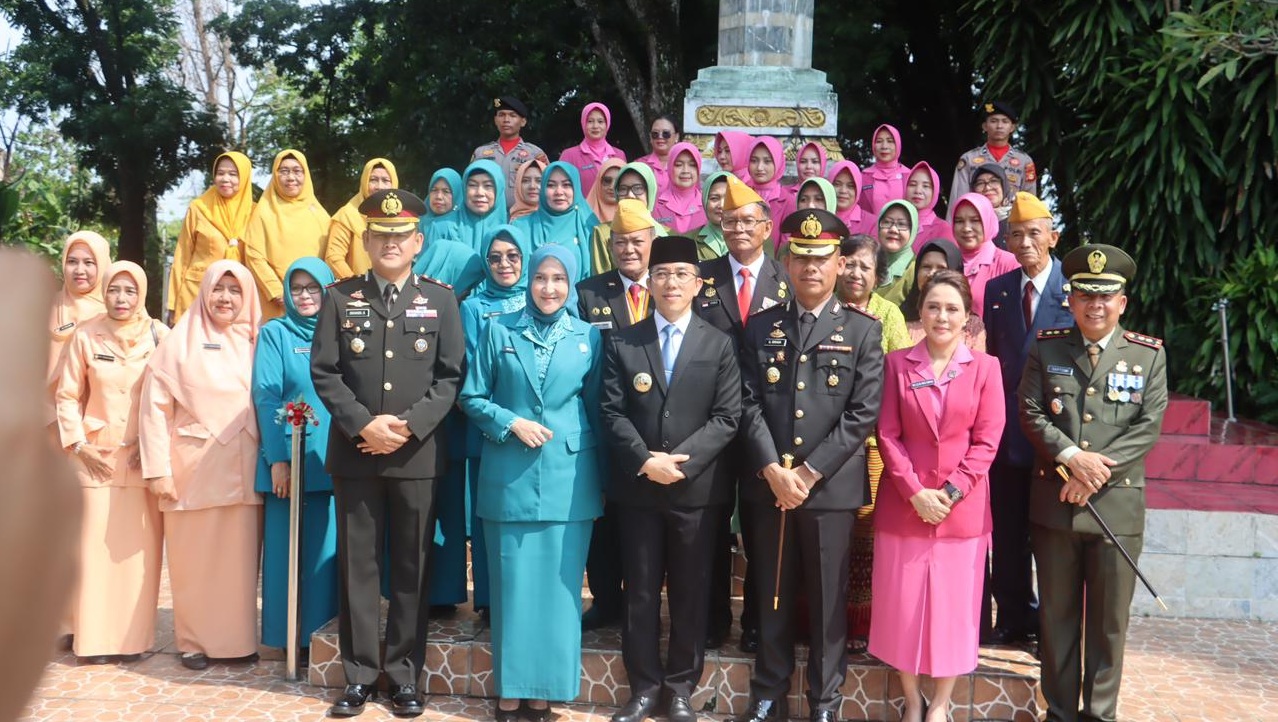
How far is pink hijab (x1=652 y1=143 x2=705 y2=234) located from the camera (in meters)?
7.04

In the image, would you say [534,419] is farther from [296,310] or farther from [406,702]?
[296,310]

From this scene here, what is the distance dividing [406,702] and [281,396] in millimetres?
1494

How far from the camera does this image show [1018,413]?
4578 millimetres

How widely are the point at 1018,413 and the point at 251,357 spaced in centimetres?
342

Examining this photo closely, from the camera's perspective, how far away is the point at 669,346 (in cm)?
438

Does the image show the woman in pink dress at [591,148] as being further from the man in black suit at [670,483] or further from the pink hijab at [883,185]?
the man in black suit at [670,483]

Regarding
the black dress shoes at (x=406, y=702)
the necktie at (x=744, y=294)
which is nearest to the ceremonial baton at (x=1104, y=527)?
the necktie at (x=744, y=294)

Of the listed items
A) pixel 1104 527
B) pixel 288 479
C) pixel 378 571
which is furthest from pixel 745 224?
pixel 288 479

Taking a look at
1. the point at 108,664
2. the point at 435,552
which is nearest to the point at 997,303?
the point at 435,552

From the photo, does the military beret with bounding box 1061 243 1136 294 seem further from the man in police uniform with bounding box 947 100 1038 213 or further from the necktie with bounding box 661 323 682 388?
the man in police uniform with bounding box 947 100 1038 213

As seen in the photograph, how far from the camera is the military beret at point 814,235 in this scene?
4.30 meters

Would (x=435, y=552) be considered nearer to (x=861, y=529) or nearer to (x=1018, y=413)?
(x=861, y=529)

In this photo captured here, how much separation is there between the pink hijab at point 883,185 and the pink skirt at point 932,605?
4294 millimetres

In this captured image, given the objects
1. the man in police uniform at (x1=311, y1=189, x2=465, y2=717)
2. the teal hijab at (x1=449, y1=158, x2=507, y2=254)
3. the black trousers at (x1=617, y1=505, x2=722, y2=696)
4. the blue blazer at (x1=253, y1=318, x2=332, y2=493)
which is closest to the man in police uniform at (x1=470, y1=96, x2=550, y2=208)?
the teal hijab at (x1=449, y1=158, x2=507, y2=254)
